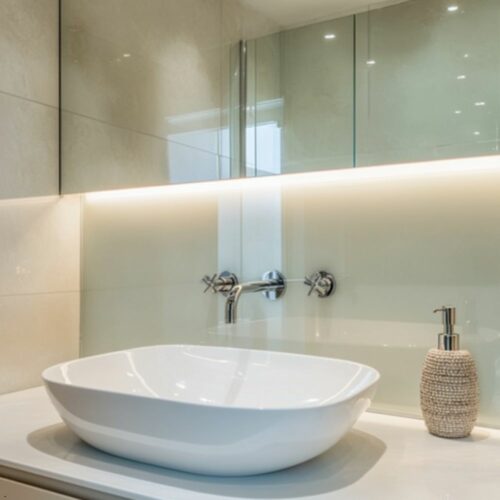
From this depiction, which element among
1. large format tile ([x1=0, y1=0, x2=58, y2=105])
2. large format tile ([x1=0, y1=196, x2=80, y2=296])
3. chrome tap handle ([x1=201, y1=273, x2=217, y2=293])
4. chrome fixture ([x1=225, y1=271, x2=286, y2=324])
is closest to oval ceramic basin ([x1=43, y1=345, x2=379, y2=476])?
chrome fixture ([x1=225, y1=271, x2=286, y2=324])

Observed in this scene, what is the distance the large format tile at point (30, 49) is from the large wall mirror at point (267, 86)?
0.04 m

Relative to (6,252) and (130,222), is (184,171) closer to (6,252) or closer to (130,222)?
(130,222)

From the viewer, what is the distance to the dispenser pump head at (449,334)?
3.13 feet

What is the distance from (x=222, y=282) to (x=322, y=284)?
0.91ft

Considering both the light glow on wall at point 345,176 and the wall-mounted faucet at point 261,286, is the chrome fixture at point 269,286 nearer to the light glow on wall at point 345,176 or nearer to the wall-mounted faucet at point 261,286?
the wall-mounted faucet at point 261,286

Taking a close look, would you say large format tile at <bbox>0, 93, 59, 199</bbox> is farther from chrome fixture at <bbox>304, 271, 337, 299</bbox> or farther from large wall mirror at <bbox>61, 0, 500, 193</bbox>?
chrome fixture at <bbox>304, 271, 337, 299</bbox>

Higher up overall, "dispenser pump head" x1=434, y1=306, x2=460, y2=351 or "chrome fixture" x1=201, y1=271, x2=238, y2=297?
"chrome fixture" x1=201, y1=271, x2=238, y2=297

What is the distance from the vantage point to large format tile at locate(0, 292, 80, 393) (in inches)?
51.9

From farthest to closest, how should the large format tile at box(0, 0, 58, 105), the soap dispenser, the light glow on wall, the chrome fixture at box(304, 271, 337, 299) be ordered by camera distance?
the large format tile at box(0, 0, 58, 105), the chrome fixture at box(304, 271, 337, 299), the light glow on wall, the soap dispenser

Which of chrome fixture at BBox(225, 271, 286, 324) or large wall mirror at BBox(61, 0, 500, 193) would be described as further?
chrome fixture at BBox(225, 271, 286, 324)

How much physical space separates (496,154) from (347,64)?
0.36m

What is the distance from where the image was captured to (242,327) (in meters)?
1.32

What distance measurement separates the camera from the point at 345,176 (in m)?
1.18

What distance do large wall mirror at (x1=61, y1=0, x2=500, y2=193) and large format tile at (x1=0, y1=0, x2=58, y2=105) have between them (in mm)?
41
